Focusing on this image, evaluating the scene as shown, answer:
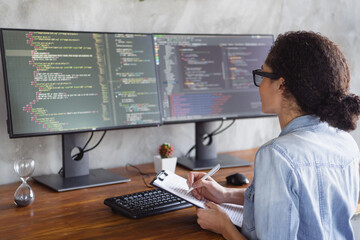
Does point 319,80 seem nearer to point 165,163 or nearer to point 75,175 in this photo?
point 165,163

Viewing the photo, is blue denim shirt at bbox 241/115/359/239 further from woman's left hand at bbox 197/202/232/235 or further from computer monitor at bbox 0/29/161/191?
computer monitor at bbox 0/29/161/191

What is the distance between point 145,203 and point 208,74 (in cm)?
83

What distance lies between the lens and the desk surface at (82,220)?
1311 millimetres

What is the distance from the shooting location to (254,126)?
8.45 feet

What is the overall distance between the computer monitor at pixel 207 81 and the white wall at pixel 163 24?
0.19m

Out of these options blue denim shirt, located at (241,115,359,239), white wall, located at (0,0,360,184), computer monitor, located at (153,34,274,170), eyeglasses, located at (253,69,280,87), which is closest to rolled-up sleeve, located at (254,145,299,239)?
blue denim shirt, located at (241,115,359,239)

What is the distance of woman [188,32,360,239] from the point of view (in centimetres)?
113

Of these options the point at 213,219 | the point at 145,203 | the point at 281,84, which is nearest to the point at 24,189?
the point at 145,203

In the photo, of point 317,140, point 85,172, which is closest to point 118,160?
point 85,172

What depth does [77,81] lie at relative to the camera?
1.79 m

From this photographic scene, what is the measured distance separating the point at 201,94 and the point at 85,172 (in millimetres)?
628

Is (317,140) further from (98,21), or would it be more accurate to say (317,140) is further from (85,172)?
(98,21)

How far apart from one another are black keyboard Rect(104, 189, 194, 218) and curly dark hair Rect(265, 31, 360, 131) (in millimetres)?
538

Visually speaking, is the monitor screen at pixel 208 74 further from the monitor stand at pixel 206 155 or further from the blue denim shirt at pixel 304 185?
the blue denim shirt at pixel 304 185
